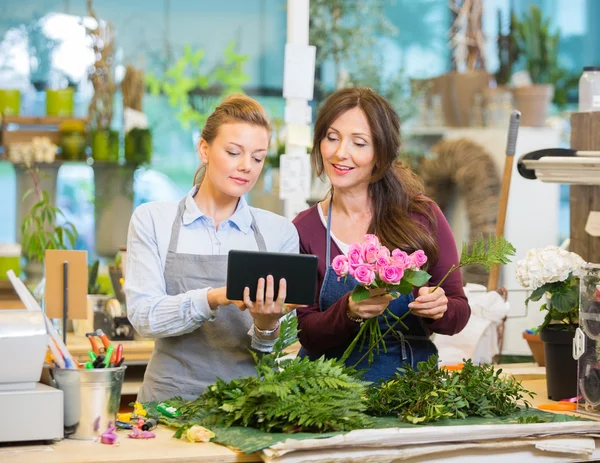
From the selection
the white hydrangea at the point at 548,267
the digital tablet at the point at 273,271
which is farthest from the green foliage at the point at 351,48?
the digital tablet at the point at 273,271

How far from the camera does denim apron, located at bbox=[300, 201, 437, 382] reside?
2.56 m

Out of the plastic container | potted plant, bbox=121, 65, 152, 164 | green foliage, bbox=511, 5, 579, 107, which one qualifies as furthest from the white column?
green foliage, bbox=511, 5, 579, 107

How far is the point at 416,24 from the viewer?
8234 millimetres

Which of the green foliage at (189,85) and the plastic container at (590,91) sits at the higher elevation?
the green foliage at (189,85)

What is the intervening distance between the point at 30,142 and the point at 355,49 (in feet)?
8.77

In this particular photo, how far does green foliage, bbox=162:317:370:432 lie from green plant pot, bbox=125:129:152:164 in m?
4.00

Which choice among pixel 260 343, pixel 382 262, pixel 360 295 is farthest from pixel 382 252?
pixel 260 343

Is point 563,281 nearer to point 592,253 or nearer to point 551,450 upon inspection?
point 592,253

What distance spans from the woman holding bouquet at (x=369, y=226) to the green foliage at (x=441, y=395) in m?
0.25

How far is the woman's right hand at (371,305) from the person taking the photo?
2277mm

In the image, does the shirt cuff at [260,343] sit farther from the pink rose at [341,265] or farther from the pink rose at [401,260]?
the pink rose at [401,260]

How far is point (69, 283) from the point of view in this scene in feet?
8.36

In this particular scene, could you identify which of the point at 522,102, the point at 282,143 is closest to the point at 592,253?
the point at 282,143

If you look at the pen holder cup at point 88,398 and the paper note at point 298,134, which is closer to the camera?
the pen holder cup at point 88,398
